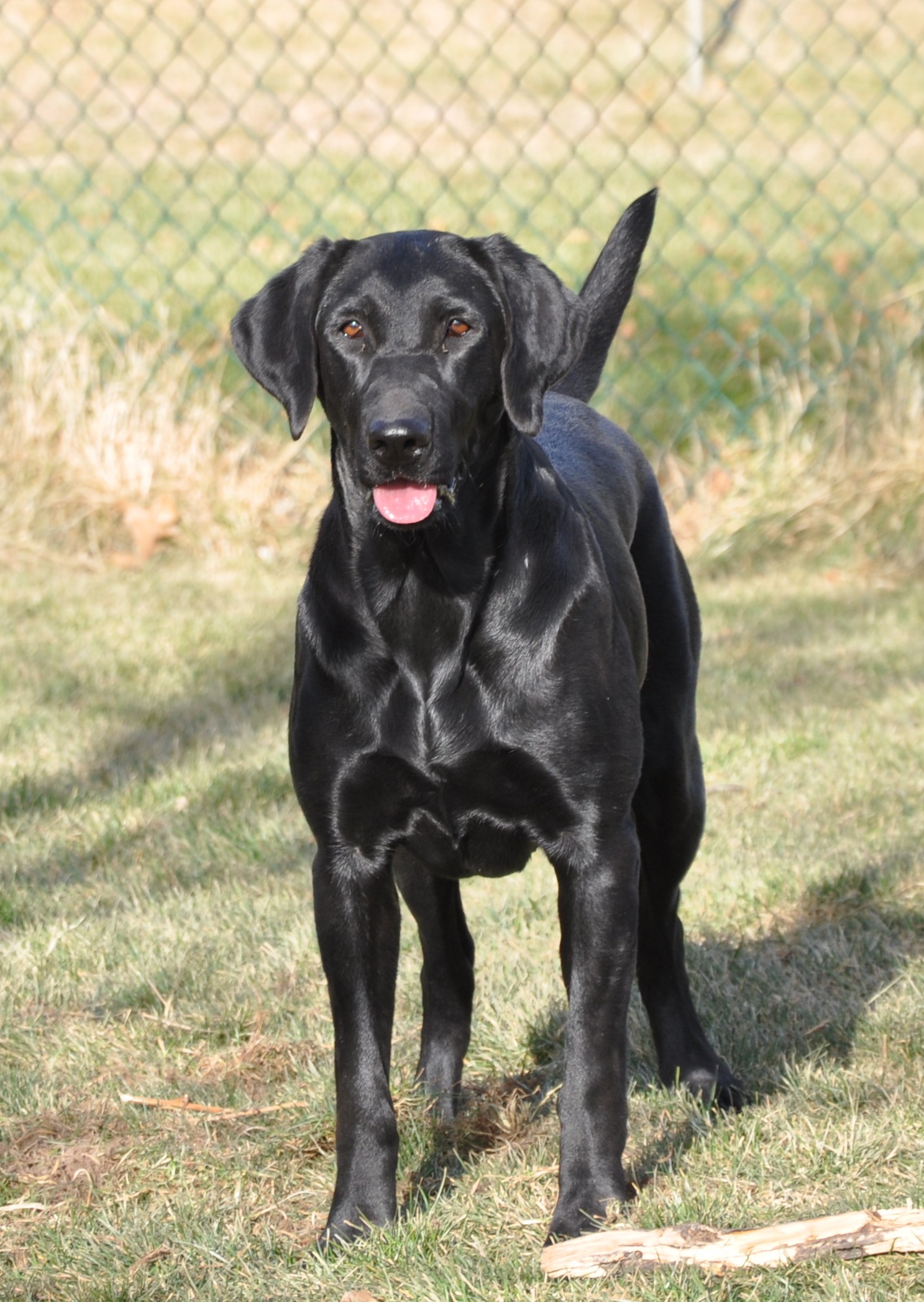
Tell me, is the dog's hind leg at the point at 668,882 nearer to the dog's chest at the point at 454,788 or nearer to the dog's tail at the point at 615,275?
the dog's chest at the point at 454,788

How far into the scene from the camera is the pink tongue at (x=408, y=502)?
8.56 feet

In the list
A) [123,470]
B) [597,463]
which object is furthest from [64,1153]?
[123,470]

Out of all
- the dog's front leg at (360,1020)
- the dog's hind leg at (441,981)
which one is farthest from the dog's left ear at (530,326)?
the dog's hind leg at (441,981)

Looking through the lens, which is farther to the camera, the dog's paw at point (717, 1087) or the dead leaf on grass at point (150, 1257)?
the dog's paw at point (717, 1087)

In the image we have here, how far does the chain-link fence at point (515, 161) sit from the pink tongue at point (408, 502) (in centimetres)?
494

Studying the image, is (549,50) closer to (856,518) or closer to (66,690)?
(856,518)

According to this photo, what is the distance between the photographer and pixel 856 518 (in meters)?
7.00

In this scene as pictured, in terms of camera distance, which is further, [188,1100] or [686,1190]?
[188,1100]

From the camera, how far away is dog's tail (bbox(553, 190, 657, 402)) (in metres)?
3.63

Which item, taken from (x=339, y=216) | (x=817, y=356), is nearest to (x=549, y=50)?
(x=339, y=216)

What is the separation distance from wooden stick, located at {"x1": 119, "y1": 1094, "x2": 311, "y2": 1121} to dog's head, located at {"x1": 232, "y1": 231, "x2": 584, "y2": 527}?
118 centimetres

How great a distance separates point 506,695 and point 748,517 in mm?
4602

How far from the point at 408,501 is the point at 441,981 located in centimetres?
107

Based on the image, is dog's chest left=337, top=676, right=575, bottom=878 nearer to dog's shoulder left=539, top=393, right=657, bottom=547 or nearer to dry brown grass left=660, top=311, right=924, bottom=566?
dog's shoulder left=539, top=393, right=657, bottom=547
